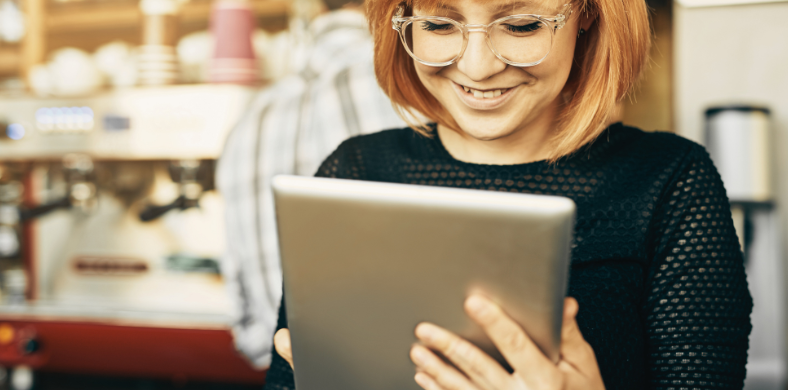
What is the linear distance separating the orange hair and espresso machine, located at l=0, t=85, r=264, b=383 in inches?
29.2

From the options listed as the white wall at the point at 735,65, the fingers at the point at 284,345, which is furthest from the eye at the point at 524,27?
the white wall at the point at 735,65

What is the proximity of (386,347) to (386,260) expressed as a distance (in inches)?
3.6

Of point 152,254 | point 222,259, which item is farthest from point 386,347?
point 152,254

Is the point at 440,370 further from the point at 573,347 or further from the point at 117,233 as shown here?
the point at 117,233

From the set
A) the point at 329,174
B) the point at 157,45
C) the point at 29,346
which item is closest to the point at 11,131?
the point at 157,45

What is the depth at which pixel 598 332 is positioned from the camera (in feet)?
2.00

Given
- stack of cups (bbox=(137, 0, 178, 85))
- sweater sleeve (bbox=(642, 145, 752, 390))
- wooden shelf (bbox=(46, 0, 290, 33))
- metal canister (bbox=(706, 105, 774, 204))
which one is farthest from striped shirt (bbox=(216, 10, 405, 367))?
metal canister (bbox=(706, 105, 774, 204))

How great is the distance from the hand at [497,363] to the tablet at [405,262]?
0.4 inches

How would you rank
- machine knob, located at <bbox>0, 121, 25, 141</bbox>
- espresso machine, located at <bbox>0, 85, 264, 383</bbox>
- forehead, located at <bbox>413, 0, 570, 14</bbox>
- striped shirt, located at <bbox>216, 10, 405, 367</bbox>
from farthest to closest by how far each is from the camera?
machine knob, located at <bbox>0, 121, 25, 141</bbox> < espresso machine, located at <bbox>0, 85, 264, 383</bbox> < striped shirt, located at <bbox>216, 10, 405, 367</bbox> < forehead, located at <bbox>413, 0, 570, 14</bbox>

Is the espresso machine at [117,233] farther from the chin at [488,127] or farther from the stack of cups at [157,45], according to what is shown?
the chin at [488,127]

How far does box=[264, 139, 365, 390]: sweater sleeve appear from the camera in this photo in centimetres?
74

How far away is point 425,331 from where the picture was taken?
459 millimetres

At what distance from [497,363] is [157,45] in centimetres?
133

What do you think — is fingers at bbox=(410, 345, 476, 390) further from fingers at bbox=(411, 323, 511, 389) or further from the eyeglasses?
the eyeglasses
